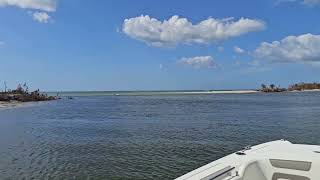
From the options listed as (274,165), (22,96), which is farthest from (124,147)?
(22,96)

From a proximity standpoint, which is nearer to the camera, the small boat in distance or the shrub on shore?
the small boat in distance

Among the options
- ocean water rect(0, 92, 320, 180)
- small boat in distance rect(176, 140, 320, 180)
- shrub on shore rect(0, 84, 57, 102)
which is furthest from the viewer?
shrub on shore rect(0, 84, 57, 102)

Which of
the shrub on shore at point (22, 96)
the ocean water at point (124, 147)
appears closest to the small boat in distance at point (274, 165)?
the ocean water at point (124, 147)

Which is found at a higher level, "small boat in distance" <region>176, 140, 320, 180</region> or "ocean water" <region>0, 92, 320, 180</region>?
"small boat in distance" <region>176, 140, 320, 180</region>

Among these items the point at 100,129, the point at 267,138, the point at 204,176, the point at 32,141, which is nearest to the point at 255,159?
the point at 204,176

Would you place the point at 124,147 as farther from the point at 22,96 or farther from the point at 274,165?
the point at 22,96

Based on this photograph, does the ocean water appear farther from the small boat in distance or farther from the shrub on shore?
the shrub on shore

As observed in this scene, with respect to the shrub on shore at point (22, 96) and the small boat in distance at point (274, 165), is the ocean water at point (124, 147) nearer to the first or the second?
the small boat in distance at point (274, 165)

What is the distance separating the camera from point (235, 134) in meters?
28.1

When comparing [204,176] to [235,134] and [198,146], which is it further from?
[235,134]

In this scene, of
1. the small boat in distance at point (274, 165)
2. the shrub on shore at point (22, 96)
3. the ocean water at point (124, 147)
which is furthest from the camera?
the shrub on shore at point (22, 96)

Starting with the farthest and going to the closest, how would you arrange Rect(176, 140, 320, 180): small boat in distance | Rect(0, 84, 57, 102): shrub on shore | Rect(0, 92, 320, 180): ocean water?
Rect(0, 84, 57, 102): shrub on shore, Rect(0, 92, 320, 180): ocean water, Rect(176, 140, 320, 180): small boat in distance

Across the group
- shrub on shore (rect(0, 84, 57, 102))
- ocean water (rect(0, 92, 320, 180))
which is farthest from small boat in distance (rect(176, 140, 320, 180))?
shrub on shore (rect(0, 84, 57, 102))

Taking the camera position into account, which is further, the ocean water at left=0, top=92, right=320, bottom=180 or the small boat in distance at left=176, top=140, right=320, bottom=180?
the ocean water at left=0, top=92, right=320, bottom=180
